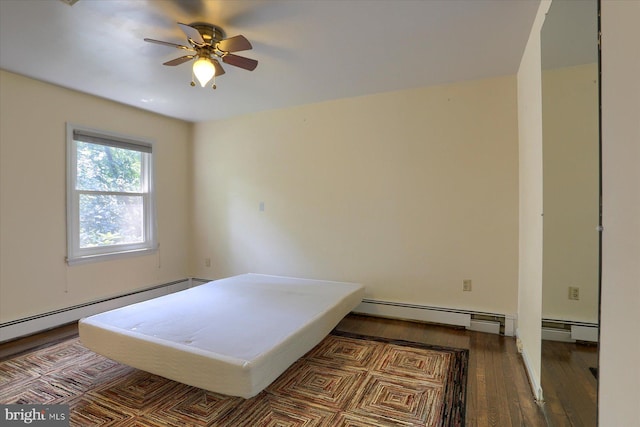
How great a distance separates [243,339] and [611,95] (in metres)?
2.11

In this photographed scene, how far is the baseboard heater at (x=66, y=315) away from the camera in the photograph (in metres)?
2.91

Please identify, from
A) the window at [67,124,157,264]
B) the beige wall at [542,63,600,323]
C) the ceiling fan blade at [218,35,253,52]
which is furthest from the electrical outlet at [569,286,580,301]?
the window at [67,124,157,264]

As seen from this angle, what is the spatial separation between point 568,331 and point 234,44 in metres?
2.36

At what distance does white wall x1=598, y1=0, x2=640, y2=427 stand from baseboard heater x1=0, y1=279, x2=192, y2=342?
418 centimetres

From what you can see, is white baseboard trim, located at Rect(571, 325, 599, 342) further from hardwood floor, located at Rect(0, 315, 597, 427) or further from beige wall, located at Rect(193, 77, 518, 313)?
beige wall, located at Rect(193, 77, 518, 313)

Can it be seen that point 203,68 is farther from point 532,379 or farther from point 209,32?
point 532,379

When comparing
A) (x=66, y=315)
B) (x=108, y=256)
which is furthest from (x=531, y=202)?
(x=66, y=315)

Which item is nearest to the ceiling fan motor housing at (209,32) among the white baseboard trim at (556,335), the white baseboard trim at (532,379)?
the white baseboard trim at (556,335)

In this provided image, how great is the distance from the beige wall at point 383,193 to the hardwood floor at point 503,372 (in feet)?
1.19

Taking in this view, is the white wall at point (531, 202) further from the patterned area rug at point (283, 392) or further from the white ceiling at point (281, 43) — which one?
the patterned area rug at point (283, 392)

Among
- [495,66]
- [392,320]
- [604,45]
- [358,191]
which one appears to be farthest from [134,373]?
[495,66]

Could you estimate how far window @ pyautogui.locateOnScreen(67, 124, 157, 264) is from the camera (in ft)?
11.1

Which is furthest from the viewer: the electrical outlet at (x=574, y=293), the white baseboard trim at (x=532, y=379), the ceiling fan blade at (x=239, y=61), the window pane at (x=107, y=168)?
the window pane at (x=107, y=168)

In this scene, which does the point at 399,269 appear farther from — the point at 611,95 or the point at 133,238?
the point at 133,238
